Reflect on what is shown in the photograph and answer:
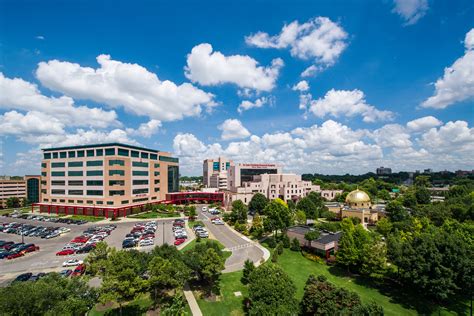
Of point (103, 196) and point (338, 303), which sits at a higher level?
point (103, 196)

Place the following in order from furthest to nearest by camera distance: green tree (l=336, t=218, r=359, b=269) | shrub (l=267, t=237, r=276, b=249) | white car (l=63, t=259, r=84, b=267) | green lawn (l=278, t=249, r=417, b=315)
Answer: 1. shrub (l=267, t=237, r=276, b=249)
2. white car (l=63, t=259, r=84, b=267)
3. green tree (l=336, t=218, r=359, b=269)
4. green lawn (l=278, t=249, r=417, b=315)

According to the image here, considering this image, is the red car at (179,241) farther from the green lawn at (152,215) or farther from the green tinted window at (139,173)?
the green tinted window at (139,173)

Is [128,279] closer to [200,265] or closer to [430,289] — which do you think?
[200,265]

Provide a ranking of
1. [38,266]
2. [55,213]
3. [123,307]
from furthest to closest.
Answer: [55,213]
[38,266]
[123,307]

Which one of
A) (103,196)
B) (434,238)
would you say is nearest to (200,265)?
(434,238)

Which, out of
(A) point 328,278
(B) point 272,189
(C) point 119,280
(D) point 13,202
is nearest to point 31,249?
(C) point 119,280

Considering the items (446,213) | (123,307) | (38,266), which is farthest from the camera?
(446,213)

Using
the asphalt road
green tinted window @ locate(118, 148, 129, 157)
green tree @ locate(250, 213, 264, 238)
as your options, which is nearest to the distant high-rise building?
green tinted window @ locate(118, 148, 129, 157)

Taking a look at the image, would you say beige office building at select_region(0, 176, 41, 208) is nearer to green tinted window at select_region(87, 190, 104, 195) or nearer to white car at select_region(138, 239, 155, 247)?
green tinted window at select_region(87, 190, 104, 195)
